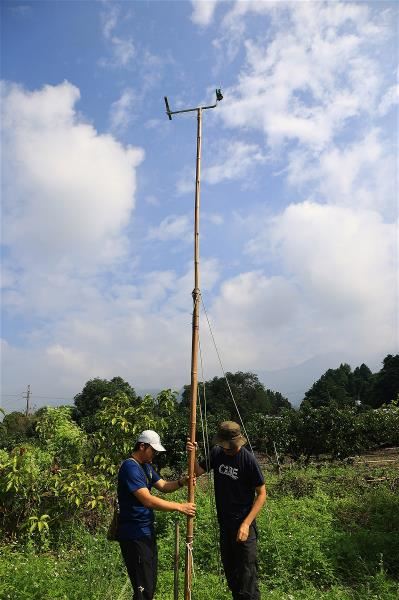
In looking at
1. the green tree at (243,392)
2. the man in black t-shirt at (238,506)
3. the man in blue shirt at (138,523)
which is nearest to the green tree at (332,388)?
the green tree at (243,392)

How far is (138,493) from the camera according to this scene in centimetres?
363

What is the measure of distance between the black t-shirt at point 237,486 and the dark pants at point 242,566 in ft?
0.42

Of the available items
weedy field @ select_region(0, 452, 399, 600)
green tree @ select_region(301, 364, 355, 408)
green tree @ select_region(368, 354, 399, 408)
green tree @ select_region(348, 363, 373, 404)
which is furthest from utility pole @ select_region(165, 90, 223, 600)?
green tree @ select_region(348, 363, 373, 404)

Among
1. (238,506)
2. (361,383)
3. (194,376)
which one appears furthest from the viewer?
(361,383)

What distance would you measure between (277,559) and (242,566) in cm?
221

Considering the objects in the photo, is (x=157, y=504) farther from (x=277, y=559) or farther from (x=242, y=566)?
(x=277, y=559)

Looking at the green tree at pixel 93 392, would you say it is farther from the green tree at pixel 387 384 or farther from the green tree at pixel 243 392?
the green tree at pixel 387 384

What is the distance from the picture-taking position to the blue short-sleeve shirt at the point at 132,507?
369 centimetres

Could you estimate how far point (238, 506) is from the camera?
388cm

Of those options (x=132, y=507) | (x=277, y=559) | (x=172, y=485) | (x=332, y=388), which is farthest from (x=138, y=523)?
(x=332, y=388)

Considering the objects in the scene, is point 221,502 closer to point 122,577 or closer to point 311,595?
point 311,595

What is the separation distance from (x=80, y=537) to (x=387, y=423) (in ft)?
47.3

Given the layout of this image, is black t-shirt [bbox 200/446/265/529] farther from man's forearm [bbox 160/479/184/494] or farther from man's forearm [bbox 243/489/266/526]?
man's forearm [bbox 160/479/184/494]

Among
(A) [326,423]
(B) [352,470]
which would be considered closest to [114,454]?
(B) [352,470]
